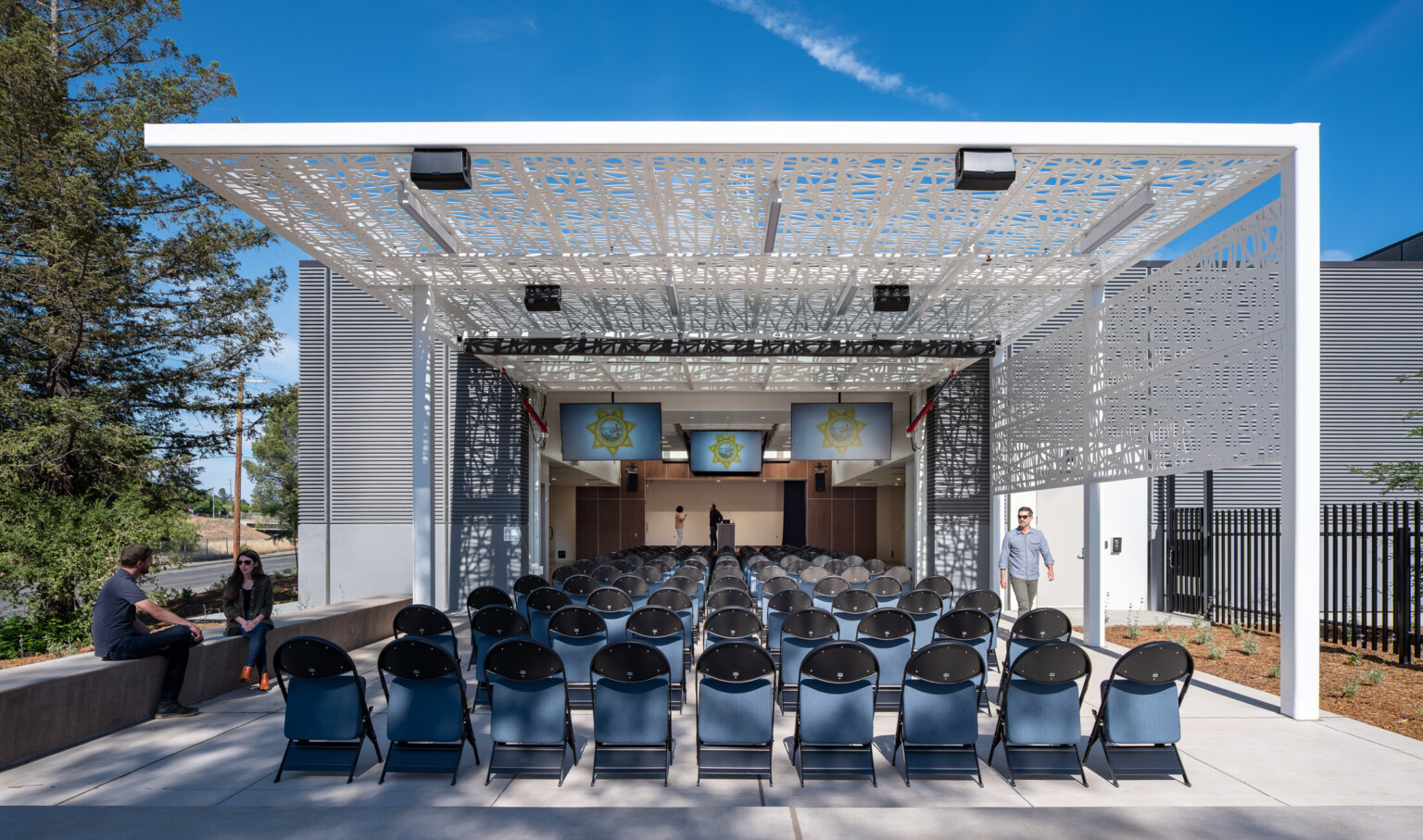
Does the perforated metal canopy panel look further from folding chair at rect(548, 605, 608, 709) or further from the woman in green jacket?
folding chair at rect(548, 605, 608, 709)

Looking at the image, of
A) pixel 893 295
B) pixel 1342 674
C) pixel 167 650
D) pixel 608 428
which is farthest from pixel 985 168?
pixel 608 428

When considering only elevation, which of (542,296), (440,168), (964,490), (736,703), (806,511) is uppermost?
(440,168)

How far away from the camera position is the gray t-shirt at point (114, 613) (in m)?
5.70

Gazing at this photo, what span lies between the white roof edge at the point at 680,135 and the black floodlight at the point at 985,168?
79mm

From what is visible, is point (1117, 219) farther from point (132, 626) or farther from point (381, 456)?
point (381, 456)

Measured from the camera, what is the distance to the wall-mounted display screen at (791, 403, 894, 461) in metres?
15.8

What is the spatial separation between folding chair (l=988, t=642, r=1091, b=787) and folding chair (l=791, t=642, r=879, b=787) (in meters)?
0.79

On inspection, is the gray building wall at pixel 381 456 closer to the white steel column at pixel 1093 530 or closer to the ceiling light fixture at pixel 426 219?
the ceiling light fixture at pixel 426 219

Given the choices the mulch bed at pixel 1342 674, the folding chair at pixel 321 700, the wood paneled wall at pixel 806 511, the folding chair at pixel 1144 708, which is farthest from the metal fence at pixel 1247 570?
the wood paneled wall at pixel 806 511

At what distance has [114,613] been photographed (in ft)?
18.9

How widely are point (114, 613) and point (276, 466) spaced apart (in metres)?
40.2

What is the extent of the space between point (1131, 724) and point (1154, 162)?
16.4 feet

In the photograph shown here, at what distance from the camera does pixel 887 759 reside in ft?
16.6

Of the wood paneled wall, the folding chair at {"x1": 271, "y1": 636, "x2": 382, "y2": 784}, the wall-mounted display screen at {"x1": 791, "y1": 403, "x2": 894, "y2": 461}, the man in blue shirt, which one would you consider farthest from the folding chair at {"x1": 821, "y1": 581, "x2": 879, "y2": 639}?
the wood paneled wall
